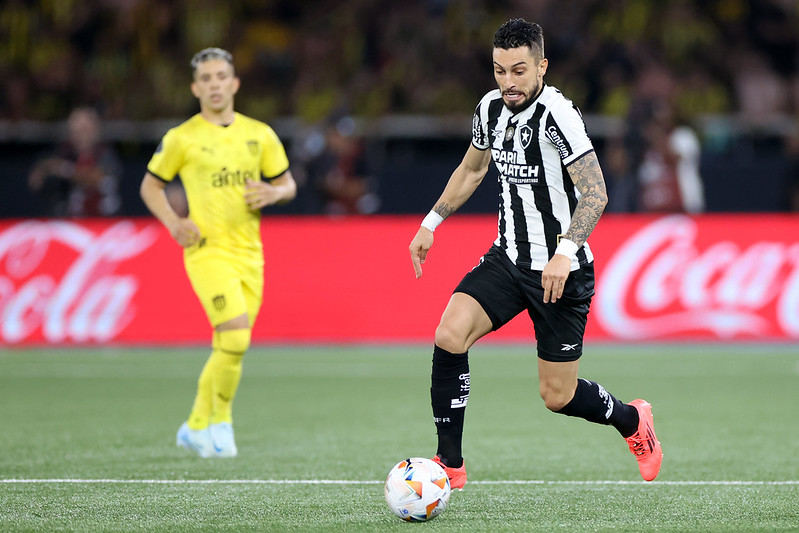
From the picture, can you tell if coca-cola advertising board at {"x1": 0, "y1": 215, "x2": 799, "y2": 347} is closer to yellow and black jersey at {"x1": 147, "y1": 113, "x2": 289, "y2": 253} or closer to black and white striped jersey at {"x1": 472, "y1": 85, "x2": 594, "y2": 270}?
yellow and black jersey at {"x1": 147, "y1": 113, "x2": 289, "y2": 253}

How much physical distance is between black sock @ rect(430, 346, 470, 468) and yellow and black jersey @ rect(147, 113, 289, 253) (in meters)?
2.37

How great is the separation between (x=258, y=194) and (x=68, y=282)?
641 centimetres

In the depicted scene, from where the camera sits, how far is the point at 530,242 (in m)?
5.59

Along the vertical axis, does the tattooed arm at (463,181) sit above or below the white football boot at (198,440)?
above

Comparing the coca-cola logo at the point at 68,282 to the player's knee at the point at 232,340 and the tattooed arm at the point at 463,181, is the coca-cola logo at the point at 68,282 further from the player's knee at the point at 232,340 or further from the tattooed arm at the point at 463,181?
the tattooed arm at the point at 463,181

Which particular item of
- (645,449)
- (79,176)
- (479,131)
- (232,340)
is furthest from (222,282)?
(79,176)

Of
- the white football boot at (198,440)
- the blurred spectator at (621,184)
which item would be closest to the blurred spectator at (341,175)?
the blurred spectator at (621,184)

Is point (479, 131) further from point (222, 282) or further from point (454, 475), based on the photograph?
point (222, 282)

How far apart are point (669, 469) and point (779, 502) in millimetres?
1154

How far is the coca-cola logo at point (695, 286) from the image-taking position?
12.8 m

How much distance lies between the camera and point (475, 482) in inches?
241

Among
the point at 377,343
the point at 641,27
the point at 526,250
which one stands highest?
the point at 641,27

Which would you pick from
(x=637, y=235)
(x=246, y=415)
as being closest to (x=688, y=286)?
(x=637, y=235)

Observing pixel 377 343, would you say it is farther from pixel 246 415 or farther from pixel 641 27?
pixel 641 27
